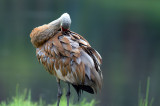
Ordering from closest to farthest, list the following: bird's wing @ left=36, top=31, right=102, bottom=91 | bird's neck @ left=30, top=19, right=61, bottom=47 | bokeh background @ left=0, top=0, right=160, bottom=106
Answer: bird's wing @ left=36, top=31, right=102, bottom=91, bird's neck @ left=30, top=19, right=61, bottom=47, bokeh background @ left=0, top=0, right=160, bottom=106

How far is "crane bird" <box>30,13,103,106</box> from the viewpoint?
4.93 m

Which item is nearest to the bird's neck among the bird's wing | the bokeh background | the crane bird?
the crane bird

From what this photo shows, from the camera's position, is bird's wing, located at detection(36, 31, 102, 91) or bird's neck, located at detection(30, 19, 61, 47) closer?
bird's wing, located at detection(36, 31, 102, 91)

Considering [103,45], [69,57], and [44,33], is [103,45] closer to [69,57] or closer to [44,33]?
[44,33]

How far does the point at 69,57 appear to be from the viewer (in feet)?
16.4

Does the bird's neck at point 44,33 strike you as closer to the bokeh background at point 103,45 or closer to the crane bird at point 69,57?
the crane bird at point 69,57

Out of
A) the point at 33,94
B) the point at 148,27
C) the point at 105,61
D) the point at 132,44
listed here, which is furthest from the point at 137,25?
the point at 33,94

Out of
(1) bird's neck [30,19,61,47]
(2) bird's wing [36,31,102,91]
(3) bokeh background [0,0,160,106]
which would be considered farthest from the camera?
(3) bokeh background [0,0,160,106]

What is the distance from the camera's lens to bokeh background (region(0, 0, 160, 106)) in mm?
10164

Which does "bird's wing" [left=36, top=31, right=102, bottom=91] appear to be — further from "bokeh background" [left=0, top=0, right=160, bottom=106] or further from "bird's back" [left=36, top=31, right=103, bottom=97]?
"bokeh background" [left=0, top=0, right=160, bottom=106]

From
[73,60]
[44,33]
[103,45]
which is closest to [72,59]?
[73,60]

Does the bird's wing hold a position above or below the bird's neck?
below

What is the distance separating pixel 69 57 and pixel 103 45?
11.1 meters

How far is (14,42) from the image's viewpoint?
A: 48.1ft
